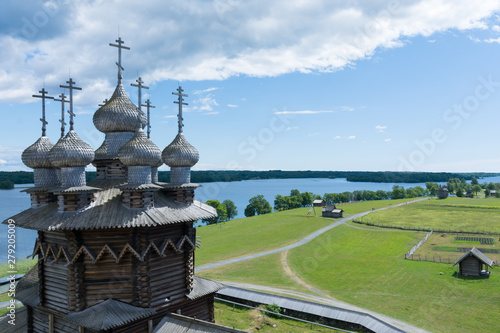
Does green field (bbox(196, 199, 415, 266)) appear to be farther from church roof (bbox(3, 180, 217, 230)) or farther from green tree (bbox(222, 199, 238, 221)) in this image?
church roof (bbox(3, 180, 217, 230))

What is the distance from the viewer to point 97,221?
1254 centimetres

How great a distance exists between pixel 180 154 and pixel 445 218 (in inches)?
2526

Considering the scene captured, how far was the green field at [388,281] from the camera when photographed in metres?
22.2

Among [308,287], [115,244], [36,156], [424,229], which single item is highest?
[36,156]

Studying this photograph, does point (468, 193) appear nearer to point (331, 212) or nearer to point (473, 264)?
point (331, 212)

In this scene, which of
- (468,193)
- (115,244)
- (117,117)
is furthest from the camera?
(468,193)

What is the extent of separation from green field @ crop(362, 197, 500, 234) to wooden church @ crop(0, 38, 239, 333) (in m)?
52.0

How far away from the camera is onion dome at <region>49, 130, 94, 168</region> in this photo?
13.6 metres

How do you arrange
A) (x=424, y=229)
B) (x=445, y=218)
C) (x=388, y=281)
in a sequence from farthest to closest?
(x=445, y=218) < (x=424, y=229) < (x=388, y=281)

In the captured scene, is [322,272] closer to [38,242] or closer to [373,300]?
[373,300]

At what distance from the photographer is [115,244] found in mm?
13219

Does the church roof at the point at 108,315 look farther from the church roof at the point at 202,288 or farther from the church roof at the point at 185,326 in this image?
the church roof at the point at 202,288

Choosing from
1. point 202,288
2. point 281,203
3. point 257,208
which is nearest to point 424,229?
point 257,208

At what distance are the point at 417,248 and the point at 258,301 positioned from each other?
2937 cm
